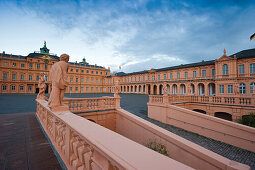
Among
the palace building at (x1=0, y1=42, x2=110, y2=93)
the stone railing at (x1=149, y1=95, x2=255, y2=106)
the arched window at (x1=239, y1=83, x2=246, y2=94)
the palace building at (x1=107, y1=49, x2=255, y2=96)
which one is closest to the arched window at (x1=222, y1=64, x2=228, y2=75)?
the palace building at (x1=107, y1=49, x2=255, y2=96)

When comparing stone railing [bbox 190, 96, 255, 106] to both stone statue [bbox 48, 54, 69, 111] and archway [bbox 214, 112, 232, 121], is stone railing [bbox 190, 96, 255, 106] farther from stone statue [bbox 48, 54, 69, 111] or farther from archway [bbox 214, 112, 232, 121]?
stone statue [bbox 48, 54, 69, 111]

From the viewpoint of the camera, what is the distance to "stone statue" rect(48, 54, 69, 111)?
331 cm

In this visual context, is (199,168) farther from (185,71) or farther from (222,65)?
(185,71)

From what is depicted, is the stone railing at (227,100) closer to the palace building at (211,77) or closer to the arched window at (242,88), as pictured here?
the palace building at (211,77)

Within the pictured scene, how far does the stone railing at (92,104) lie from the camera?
6523 mm

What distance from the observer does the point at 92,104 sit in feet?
23.1

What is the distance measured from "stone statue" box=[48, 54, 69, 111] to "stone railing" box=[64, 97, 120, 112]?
279 centimetres

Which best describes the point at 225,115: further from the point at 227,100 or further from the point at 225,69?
the point at 225,69

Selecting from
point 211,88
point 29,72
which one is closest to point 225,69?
point 211,88

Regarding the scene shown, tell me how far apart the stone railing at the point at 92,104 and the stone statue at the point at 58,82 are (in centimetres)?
279

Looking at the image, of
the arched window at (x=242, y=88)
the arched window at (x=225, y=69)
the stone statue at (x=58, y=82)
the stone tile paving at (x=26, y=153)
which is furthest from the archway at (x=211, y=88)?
the stone tile paving at (x=26, y=153)

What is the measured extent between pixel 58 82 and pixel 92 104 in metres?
3.91

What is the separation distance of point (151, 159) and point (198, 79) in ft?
110

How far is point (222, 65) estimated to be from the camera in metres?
25.2
